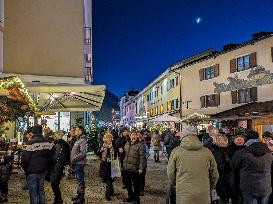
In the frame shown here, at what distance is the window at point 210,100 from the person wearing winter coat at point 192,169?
1135 inches

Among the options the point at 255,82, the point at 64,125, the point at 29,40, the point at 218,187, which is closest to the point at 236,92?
the point at 255,82

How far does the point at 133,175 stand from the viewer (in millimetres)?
9570

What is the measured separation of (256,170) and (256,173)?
0.06m

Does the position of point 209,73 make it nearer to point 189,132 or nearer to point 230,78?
point 230,78

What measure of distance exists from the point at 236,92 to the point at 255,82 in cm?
245

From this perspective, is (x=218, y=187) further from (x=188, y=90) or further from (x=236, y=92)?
(x=188, y=90)

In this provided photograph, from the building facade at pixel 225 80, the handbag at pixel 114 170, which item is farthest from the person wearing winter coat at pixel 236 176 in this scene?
the building facade at pixel 225 80

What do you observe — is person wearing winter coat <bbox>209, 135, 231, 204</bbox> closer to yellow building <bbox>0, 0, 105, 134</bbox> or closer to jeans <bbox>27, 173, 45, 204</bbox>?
jeans <bbox>27, 173, 45, 204</bbox>

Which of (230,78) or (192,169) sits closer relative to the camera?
(192,169)

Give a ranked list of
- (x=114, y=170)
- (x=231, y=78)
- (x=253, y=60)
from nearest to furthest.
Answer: (x=114, y=170), (x=253, y=60), (x=231, y=78)

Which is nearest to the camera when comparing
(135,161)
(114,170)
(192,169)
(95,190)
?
(192,169)

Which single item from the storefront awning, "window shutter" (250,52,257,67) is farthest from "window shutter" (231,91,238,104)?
the storefront awning

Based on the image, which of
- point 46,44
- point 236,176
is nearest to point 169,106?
point 46,44

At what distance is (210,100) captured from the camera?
115 feet
